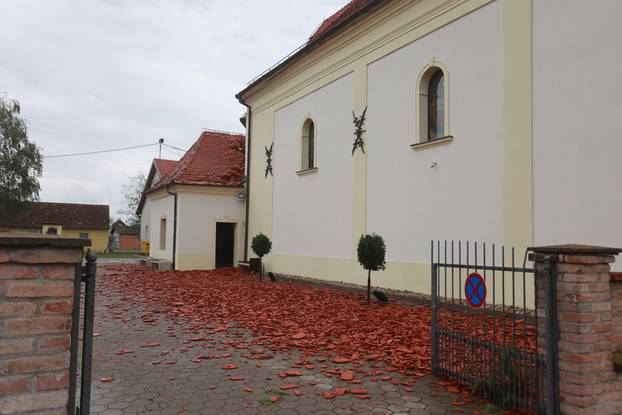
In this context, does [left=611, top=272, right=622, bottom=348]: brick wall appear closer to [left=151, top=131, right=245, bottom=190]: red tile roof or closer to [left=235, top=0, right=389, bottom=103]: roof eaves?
[left=235, top=0, right=389, bottom=103]: roof eaves

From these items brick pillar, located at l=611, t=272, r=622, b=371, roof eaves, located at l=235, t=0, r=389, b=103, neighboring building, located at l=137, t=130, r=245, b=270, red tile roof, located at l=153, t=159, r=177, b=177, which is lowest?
brick pillar, located at l=611, t=272, r=622, b=371

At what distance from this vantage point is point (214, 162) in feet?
71.9

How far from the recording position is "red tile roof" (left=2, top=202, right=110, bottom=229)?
4856cm

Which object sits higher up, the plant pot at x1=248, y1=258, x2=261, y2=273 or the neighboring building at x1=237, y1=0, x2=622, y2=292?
the neighboring building at x1=237, y1=0, x2=622, y2=292

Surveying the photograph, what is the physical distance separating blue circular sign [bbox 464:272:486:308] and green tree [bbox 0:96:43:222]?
33764mm

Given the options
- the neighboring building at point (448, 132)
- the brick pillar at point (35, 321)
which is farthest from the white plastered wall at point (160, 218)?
the brick pillar at point (35, 321)

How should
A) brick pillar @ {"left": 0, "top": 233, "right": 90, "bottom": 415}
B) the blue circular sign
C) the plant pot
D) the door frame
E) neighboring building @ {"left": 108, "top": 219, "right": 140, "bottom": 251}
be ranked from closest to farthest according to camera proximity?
brick pillar @ {"left": 0, "top": 233, "right": 90, "bottom": 415} → the blue circular sign → the plant pot → the door frame → neighboring building @ {"left": 108, "top": 219, "right": 140, "bottom": 251}

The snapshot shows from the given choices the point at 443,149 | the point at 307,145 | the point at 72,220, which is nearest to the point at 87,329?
the point at 443,149

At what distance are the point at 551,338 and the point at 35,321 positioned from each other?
353 cm

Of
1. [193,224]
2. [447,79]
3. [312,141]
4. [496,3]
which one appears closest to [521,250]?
[447,79]

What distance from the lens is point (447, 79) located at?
10781mm

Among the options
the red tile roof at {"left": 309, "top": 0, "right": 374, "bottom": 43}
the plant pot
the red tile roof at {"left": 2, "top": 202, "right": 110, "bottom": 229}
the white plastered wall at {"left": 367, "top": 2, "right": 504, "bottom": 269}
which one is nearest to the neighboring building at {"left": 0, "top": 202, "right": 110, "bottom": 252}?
the red tile roof at {"left": 2, "top": 202, "right": 110, "bottom": 229}

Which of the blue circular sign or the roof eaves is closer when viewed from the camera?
the blue circular sign

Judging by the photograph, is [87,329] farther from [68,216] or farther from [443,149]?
[68,216]
